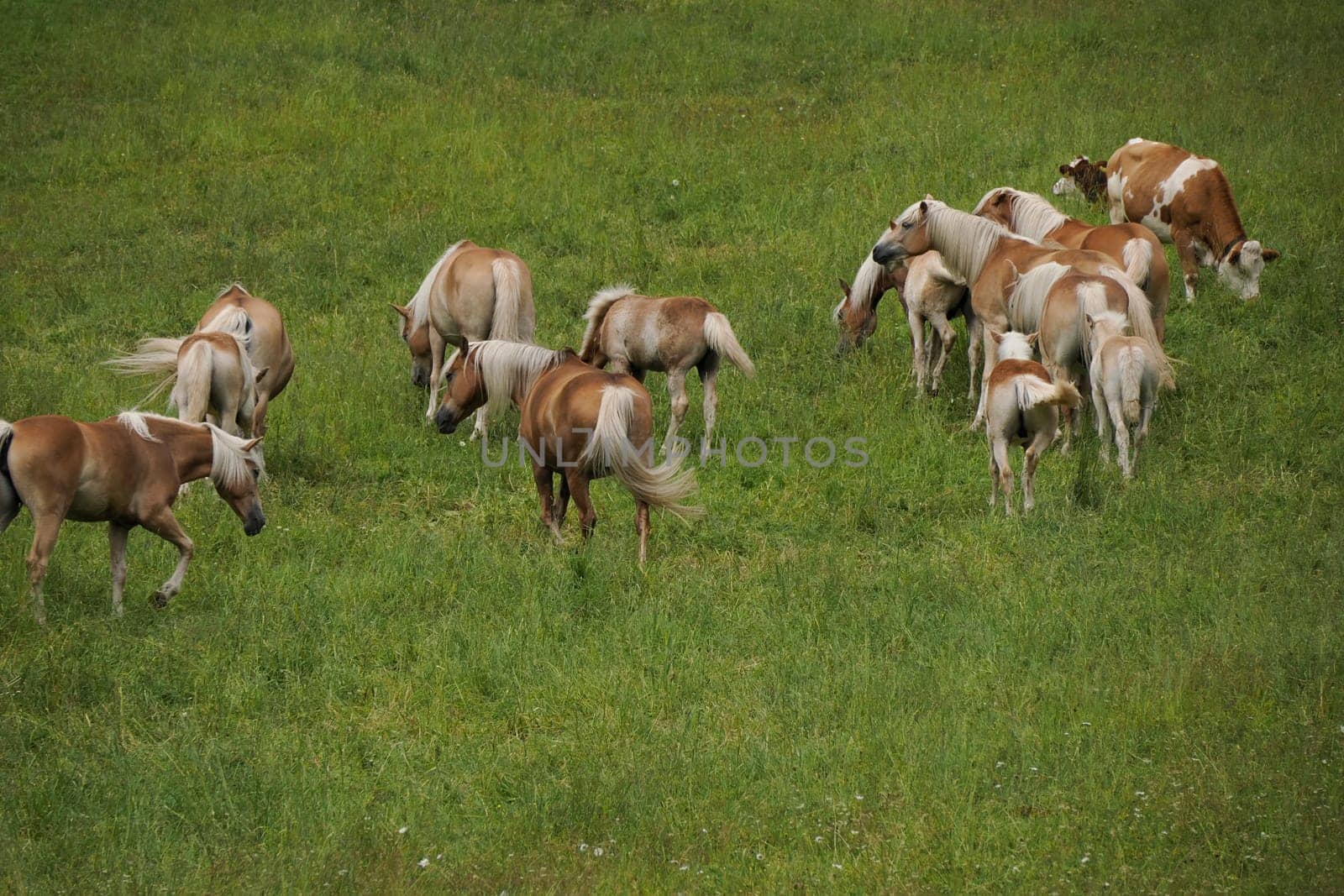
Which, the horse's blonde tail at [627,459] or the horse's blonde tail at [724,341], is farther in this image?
the horse's blonde tail at [724,341]

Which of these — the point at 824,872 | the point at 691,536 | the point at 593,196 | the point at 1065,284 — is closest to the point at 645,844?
the point at 824,872

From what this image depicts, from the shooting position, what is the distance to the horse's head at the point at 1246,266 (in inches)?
528

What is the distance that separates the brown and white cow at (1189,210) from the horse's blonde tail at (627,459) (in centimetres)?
764

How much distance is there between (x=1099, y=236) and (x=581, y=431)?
6.11m

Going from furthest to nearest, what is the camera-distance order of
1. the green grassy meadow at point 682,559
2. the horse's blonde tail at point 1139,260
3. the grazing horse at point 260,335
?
the horse's blonde tail at point 1139,260, the grazing horse at point 260,335, the green grassy meadow at point 682,559

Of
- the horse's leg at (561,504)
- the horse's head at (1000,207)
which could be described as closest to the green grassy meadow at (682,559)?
the horse's leg at (561,504)

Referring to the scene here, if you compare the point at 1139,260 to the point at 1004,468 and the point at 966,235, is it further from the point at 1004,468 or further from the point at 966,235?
the point at 1004,468

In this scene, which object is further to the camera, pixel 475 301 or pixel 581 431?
pixel 475 301

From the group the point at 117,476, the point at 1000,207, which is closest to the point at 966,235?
the point at 1000,207

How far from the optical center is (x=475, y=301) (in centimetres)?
1238

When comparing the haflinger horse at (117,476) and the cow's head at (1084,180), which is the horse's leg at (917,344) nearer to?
the cow's head at (1084,180)

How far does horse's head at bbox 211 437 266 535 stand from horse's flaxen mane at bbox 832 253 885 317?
6.67m

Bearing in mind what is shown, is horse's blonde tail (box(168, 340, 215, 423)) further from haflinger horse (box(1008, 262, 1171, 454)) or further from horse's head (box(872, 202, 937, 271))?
haflinger horse (box(1008, 262, 1171, 454))

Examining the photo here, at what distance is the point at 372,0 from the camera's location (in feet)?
80.2
